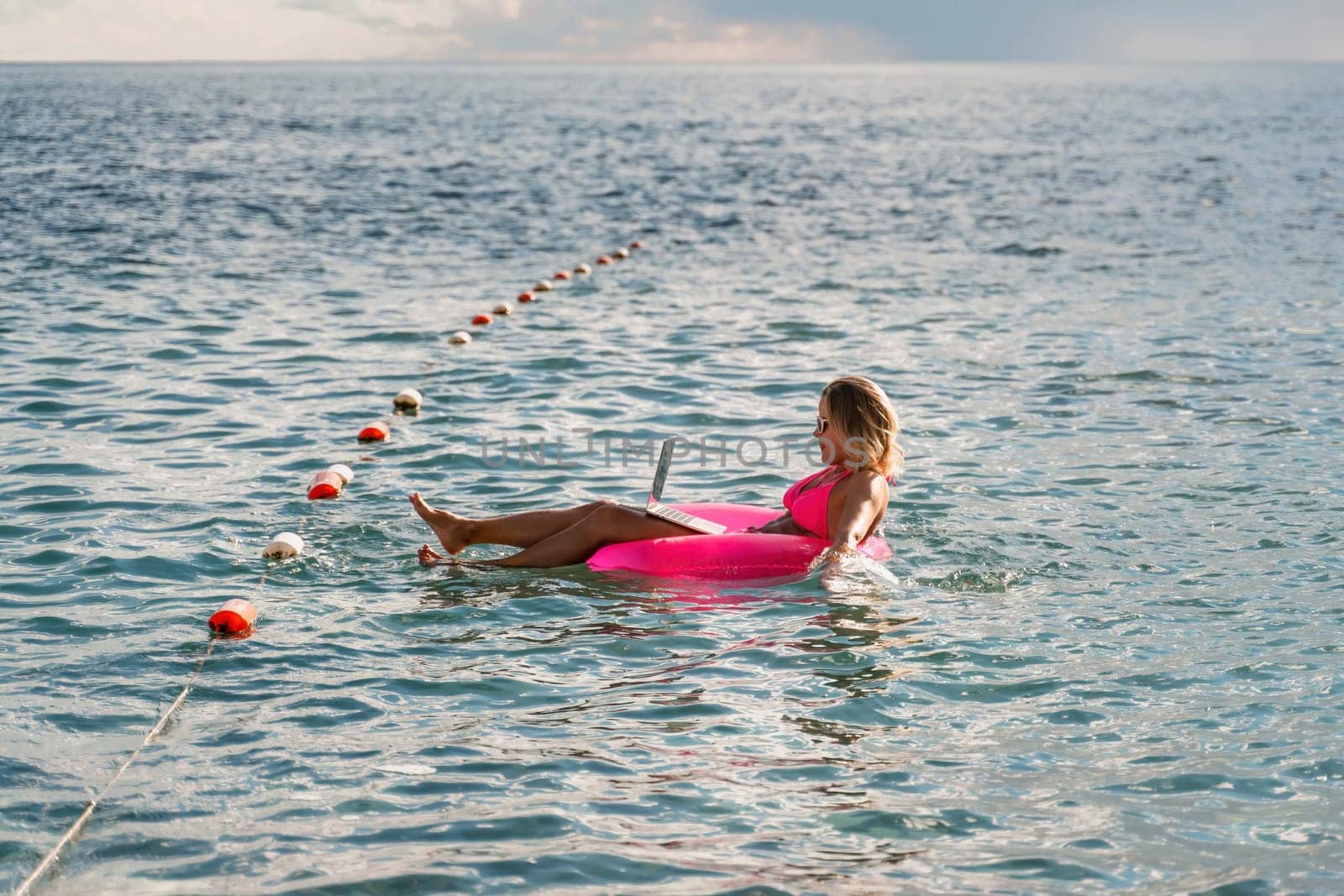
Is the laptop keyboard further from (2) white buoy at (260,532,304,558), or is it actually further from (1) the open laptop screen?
(2) white buoy at (260,532,304,558)

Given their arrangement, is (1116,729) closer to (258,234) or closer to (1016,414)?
(1016,414)

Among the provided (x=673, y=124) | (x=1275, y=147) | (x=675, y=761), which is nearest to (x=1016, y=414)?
(x=675, y=761)

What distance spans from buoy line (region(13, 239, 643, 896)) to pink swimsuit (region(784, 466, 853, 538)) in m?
2.59

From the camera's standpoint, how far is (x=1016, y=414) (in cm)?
1024

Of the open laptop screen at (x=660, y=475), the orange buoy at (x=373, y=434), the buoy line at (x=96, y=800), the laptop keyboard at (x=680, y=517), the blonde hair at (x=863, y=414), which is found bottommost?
the buoy line at (x=96, y=800)

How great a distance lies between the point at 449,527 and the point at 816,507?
1.83 m

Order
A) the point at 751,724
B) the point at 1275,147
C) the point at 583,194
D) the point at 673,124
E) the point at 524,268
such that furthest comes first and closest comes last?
1. the point at 673,124
2. the point at 1275,147
3. the point at 583,194
4. the point at 524,268
5. the point at 751,724

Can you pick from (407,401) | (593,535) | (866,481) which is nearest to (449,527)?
(593,535)

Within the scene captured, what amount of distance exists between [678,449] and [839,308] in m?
6.06

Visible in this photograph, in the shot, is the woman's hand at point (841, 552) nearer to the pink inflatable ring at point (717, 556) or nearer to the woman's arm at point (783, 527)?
the pink inflatable ring at point (717, 556)

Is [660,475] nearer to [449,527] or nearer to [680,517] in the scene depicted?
[680,517]

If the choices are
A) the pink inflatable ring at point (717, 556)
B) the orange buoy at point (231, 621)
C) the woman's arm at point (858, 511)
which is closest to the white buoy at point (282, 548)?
the orange buoy at point (231, 621)

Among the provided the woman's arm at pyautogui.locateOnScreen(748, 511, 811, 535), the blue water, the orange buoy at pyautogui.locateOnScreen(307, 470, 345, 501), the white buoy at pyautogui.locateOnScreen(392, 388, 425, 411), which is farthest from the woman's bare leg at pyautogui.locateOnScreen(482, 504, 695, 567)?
the white buoy at pyautogui.locateOnScreen(392, 388, 425, 411)

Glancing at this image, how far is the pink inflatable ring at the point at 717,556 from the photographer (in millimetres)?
6461
